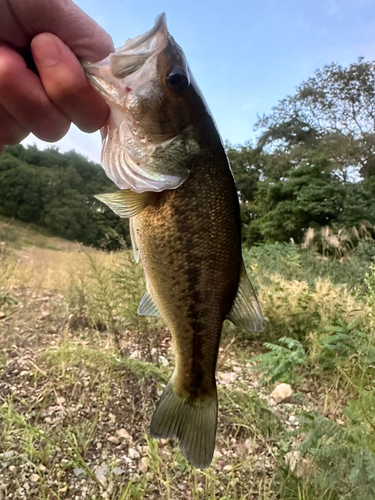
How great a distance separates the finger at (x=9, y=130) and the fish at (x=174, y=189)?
0.37 m

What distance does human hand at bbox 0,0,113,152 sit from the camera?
1022mm

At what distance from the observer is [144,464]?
85.4 inches

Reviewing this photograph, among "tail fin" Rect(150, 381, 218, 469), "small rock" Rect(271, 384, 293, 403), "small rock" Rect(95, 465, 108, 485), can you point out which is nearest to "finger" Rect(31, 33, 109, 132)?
"tail fin" Rect(150, 381, 218, 469)

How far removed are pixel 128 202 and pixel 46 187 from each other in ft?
33.0

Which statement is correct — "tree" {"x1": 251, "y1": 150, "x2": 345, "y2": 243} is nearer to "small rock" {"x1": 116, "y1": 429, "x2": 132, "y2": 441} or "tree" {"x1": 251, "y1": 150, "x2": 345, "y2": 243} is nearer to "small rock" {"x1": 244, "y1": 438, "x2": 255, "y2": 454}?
"small rock" {"x1": 244, "y1": 438, "x2": 255, "y2": 454}

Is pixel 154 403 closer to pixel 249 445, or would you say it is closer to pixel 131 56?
pixel 249 445

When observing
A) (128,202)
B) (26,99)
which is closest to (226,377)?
(128,202)

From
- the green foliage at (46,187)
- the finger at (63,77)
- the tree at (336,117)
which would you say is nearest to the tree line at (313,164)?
the tree at (336,117)

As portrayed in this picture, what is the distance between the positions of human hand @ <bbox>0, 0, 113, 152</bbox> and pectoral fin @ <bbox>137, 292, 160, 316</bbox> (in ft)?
1.89

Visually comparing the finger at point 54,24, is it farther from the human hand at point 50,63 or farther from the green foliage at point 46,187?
the green foliage at point 46,187

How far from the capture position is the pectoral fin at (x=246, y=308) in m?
1.13

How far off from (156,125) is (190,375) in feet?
2.68

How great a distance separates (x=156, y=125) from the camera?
1.08 metres

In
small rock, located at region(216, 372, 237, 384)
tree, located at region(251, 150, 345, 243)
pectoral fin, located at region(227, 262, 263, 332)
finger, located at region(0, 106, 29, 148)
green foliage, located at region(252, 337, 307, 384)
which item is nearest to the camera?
pectoral fin, located at region(227, 262, 263, 332)
